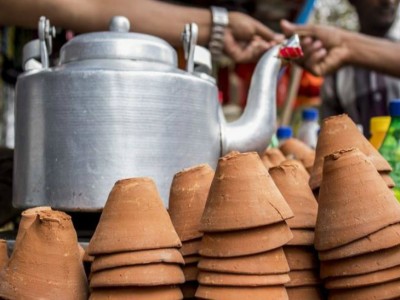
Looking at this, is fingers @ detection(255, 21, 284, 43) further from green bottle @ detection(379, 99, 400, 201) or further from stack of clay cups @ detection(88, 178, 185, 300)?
stack of clay cups @ detection(88, 178, 185, 300)

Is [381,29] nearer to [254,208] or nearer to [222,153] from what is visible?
[222,153]

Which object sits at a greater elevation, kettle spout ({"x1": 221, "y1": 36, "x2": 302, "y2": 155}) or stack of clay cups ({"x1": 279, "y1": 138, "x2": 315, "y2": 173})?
kettle spout ({"x1": 221, "y1": 36, "x2": 302, "y2": 155})

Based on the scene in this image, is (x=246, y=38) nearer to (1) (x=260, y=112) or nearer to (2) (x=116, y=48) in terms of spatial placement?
(1) (x=260, y=112)

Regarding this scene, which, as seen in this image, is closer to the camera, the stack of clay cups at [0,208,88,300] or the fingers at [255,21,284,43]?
the stack of clay cups at [0,208,88,300]

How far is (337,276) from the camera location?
0.59m

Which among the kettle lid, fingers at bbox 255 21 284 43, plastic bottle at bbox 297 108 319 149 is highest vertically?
the kettle lid

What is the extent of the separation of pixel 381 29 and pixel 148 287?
109 inches

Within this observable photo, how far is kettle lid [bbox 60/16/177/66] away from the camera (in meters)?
0.91

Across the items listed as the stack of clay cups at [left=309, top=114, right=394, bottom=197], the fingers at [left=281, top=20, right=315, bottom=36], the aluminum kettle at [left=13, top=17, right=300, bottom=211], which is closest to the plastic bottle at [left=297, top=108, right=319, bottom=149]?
the fingers at [left=281, top=20, right=315, bottom=36]

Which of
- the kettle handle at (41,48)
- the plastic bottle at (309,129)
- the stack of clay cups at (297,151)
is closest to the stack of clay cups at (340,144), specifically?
the stack of clay cups at (297,151)

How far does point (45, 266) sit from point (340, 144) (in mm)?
404

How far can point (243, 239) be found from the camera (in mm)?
576

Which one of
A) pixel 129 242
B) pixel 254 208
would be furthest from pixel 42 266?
pixel 254 208

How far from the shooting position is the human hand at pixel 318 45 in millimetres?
1535
